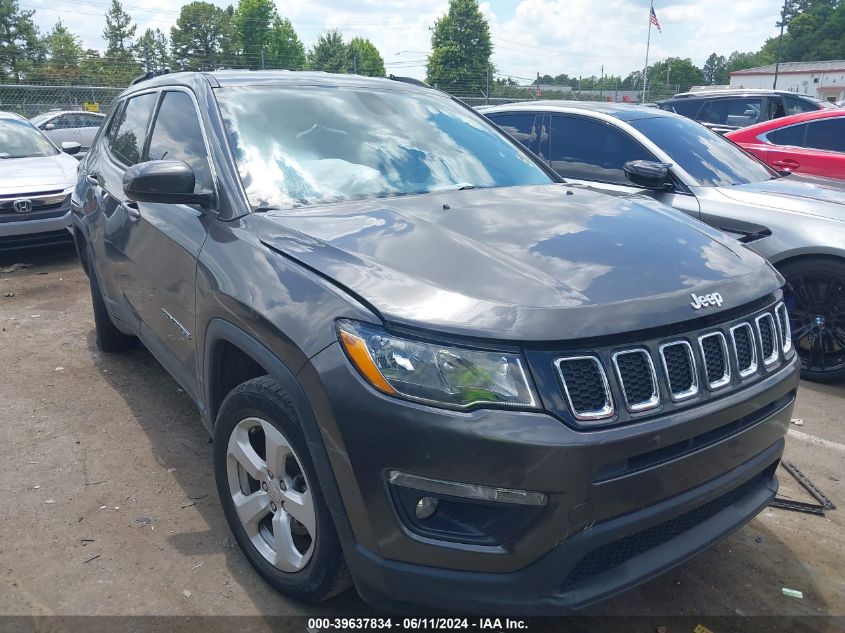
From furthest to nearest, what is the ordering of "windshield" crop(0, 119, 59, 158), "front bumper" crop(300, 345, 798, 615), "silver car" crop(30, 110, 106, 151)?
"silver car" crop(30, 110, 106, 151), "windshield" crop(0, 119, 59, 158), "front bumper" crop(300, 345, 798, 615)

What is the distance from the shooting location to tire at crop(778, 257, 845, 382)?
465 cm

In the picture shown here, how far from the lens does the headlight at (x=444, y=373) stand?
1.87 metres

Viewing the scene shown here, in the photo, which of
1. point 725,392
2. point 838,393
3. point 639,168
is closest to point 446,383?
point 725,392

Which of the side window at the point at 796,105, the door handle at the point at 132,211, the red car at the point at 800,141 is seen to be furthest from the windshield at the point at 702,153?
the side window at the point at 796,105

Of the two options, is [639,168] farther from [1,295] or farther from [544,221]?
[1,295]

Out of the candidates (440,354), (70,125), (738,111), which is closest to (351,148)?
(440,354)

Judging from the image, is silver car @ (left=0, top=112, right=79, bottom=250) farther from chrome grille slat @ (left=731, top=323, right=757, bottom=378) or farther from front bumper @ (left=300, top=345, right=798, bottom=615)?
chrome grille slat @ (left=731, top=323, right=757, bottom=378)

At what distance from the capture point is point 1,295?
662 cm

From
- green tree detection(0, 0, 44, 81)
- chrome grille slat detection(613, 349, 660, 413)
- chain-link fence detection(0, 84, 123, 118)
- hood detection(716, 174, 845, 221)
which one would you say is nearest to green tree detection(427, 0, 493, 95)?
green tree detection(0, 0, 44, 81)

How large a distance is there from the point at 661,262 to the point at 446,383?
2.97 ft

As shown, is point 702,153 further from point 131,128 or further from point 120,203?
point 120,203

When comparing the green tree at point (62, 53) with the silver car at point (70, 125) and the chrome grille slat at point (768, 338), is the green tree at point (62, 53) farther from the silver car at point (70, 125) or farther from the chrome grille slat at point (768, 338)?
the chrome grille slat at point (768, 338)

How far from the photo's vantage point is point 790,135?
787cm

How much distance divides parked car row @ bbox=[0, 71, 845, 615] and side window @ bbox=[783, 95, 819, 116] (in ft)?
32.5
